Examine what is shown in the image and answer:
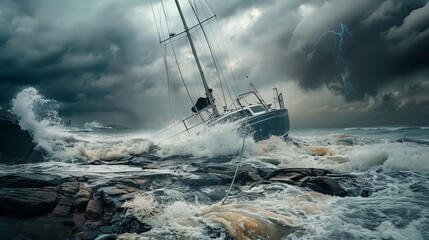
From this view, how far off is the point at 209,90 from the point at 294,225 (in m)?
20.5

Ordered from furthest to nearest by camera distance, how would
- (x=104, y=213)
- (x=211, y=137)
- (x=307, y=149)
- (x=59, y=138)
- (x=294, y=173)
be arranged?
1. (x=59, y=138)
2. (x=211, y=137)
3. (x=307, y=149)
4. (x=294, y=173)
5. (x=104, y=213)

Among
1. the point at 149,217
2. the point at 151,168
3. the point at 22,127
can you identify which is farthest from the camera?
the point at 22,127

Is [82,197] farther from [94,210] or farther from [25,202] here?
[25,202]

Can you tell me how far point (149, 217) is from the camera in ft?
26.1

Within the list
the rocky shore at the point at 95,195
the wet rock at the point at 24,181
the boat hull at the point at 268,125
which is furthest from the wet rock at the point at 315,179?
the boat hull at the point at 268,125

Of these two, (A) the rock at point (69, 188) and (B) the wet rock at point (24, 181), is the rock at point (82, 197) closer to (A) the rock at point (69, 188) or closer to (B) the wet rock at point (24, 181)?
(A) the rock at point (69, 188)

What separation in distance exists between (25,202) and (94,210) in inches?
70.4

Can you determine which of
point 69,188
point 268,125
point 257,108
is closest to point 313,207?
point 69,188

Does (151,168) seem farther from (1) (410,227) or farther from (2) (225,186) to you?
(1) (410,227)

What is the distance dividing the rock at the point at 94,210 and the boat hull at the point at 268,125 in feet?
48.0

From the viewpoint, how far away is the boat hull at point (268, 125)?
74.7ft

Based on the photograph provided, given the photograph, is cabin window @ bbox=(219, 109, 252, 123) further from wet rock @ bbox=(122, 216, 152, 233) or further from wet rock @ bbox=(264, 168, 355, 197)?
wet rock @ bbox=(122, 216, 152, 233)

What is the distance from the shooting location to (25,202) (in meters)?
8.29

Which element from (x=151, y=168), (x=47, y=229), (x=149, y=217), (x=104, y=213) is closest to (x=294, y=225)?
(x=149, y=217)
